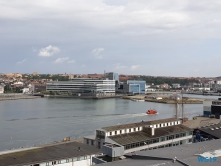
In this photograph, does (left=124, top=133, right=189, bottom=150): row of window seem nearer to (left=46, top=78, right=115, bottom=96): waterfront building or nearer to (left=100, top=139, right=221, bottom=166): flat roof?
(left=100, top=139, right=221, bottom=166): flat roof

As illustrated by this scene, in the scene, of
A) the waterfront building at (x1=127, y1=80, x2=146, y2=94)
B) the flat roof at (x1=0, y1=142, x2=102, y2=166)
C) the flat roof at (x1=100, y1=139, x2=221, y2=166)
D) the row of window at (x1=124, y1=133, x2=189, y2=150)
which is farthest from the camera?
the waterfront building at (x1=127, y1=80, x2=146, y2=94)

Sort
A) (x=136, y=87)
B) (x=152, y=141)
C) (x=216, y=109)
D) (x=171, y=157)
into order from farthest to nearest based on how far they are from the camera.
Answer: (x=136, y=87) → (x=216, y=109) → (x=152, y=141) → (x=171, y=157)

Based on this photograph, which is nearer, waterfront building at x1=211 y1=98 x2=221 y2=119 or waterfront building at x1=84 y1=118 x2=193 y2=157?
waterfront building at x1=84 y1=118 x2=193 y2=157

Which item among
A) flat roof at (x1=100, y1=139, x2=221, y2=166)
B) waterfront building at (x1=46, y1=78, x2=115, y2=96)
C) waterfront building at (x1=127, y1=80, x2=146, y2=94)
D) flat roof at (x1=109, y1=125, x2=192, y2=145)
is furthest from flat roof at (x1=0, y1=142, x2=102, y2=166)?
waterfront building at (x1=127, y1=80, x2=146, y2=94)

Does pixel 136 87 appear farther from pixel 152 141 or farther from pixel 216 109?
pixel 152 141

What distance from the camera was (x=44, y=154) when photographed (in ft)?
11.3

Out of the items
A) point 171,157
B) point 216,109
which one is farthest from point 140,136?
point 216,109

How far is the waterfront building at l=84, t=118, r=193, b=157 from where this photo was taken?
4170 mm

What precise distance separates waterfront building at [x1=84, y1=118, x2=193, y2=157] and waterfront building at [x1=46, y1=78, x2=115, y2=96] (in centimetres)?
1617

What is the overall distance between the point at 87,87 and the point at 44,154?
18.8m

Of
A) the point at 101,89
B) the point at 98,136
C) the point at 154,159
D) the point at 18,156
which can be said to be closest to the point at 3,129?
the point at 98,136

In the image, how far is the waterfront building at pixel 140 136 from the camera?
4170mm

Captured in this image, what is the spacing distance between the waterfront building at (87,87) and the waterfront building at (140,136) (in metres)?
16.2

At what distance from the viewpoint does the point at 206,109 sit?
9.80 meters
